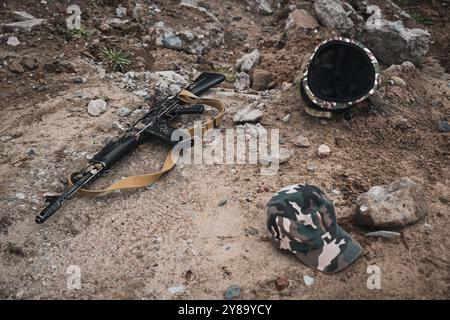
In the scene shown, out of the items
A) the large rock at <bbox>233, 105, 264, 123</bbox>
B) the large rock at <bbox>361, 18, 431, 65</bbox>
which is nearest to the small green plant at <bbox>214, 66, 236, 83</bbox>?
the large rock at <bbox>233, 105, 264, 123</bbox>

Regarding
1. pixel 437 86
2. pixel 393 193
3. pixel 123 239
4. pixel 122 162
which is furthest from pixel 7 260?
pixel 437 86

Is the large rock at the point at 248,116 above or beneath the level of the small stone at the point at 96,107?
above

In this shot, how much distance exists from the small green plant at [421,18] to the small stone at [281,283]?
410cm

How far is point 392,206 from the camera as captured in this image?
2705mm

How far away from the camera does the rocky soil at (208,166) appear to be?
258 cm

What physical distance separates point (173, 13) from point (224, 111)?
1.89m

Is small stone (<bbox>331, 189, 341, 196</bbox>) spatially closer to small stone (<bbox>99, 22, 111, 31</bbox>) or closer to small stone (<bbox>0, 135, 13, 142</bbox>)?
small stone (<bbox>0, 135, 13, 142</bbox>)

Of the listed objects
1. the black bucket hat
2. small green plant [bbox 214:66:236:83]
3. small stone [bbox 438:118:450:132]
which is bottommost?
small green plant [bbox 214:66:236:83]

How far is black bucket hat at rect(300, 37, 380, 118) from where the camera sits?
11.0 ft

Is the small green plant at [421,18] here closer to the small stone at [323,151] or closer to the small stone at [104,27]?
the small stone at [323,151]

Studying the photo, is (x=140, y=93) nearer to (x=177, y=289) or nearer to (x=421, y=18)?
(x=177, y=289)

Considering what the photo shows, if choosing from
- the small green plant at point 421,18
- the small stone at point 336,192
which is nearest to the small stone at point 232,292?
the small stone at point 336,192

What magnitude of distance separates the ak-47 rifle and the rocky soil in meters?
0.12

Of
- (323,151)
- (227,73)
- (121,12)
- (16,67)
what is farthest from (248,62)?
(16,67)
